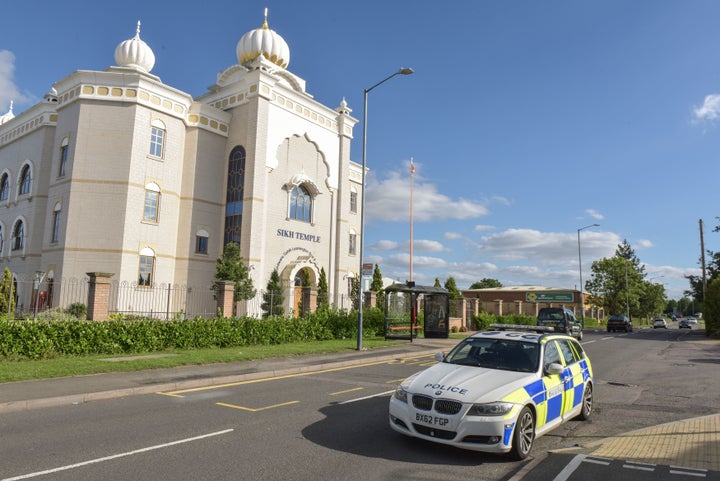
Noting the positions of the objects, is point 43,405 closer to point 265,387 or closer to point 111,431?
point 111,431

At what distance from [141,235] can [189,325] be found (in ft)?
45.8

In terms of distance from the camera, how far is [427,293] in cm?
2523

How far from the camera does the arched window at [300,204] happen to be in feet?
115

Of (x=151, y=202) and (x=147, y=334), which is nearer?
(x=147, y=334)

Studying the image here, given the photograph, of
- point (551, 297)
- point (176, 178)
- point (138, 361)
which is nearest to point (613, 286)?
point (551, 297)

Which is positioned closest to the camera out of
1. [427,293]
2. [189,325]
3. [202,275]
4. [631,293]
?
[189,325]

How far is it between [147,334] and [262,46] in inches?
1056

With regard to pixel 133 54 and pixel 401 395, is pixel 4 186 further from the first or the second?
pixel 401 395

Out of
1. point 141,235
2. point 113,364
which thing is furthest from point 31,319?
point 141,235

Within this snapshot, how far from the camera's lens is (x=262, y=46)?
36500 millimetres

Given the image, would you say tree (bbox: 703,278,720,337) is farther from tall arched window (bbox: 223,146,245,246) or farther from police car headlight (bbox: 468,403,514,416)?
police car headlight (bbox: 468,403,514,416)

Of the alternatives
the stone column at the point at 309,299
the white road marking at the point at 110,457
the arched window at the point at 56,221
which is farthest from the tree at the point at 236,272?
the white road marking at the point at 110,457

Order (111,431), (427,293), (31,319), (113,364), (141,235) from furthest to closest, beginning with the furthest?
(141,235) < (427,293) < (31,319) < (113,364) < (111,431)

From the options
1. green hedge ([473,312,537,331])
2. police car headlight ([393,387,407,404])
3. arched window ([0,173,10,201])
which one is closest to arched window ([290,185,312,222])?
green hedge ([473,312,537,331])
